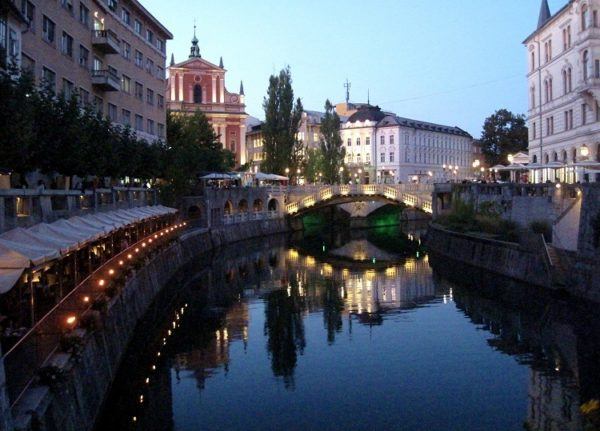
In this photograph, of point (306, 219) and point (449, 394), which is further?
point (306, 219)

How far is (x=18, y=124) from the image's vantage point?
20516mm

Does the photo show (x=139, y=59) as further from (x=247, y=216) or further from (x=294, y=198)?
(x=294, y=198)

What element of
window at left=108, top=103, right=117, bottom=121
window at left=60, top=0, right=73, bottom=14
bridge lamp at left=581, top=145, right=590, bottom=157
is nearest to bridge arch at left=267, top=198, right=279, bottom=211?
window at left=108, top=103, right=117, bottom=121

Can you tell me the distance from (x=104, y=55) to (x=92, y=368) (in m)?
42.4

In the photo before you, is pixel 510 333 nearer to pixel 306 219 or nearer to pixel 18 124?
pixel 18 124

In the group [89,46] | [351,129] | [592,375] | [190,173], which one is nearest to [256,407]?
[592,375]

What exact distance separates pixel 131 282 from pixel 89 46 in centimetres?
2866

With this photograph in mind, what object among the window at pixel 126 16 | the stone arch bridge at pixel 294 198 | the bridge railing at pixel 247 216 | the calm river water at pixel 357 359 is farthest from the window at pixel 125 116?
the calm river water at pixel 357 359

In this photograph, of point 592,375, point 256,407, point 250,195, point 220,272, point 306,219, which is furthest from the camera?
point 306,219

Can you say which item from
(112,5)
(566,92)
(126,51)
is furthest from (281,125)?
(566,92)

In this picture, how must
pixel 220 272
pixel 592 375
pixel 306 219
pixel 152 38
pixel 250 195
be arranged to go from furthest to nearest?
pixel 306 219, pixel 250 195, pixel 152 38, pixel 220 272, pixel 592 375

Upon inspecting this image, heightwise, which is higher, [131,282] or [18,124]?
[18,124]

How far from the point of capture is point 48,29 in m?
44.2

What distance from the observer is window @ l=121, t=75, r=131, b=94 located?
6186 cm
